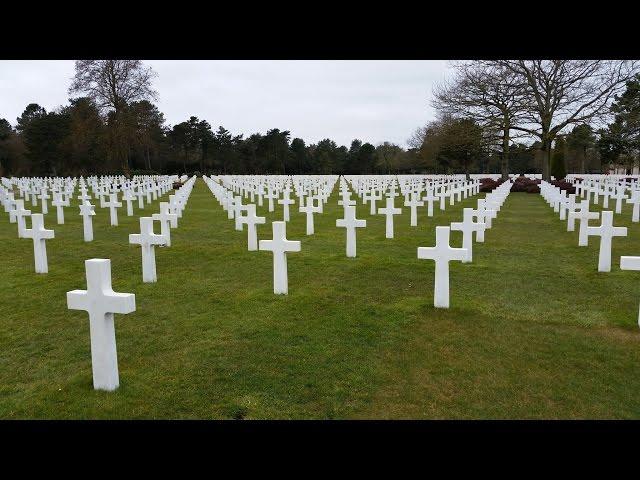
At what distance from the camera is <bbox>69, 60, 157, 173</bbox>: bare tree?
37094 millimetres

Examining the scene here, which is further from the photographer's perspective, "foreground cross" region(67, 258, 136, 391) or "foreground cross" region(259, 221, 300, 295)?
"foreground cross" region(259, 221, 300, 295)

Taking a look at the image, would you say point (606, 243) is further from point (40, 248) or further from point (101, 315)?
point (40, 248)

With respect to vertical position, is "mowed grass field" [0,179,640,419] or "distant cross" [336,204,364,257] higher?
"distant cross" [336,204,364,257]

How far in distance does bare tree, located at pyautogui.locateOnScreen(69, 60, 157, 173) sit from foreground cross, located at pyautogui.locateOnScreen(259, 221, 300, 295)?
34.6 m

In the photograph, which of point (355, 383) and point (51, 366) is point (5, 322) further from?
point (355, 383)

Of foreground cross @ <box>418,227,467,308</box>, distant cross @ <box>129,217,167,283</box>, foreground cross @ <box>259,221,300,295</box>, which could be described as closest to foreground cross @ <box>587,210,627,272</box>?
foreground cross @ <box>418,227,467,308</box>

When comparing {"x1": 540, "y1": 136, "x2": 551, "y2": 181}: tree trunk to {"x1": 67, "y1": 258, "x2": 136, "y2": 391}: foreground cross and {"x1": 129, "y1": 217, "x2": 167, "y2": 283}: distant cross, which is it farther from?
{"x1": 67, "y1": 258, "x2": 136, "y2": 391}: foreground cross

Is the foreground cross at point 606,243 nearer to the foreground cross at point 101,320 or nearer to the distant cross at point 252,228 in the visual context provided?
the distant cross at point 252,228

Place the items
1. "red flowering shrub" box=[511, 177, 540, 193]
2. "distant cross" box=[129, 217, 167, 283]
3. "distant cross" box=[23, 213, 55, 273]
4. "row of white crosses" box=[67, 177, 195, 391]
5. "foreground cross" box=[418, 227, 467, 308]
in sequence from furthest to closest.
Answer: "red flowering shrub" box=[511, 177, 540, 193]
"distant cross" box=[23, 213, 55, 273]
"distant cross" box=[129, 217, 167, 283]
"foreground cross" box=[418, 227, 467, 308]
"row of white crosses" box=[67, 177, 195, 391]

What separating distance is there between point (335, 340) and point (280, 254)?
6.85 feet
